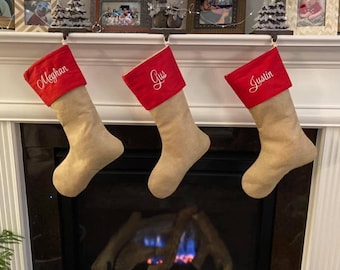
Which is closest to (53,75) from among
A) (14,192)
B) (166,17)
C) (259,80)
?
(166,17)

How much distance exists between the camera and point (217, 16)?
4.47 ft

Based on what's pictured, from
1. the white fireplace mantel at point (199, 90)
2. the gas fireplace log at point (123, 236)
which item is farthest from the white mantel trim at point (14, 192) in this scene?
the gas fireplace log at point (123, 236)

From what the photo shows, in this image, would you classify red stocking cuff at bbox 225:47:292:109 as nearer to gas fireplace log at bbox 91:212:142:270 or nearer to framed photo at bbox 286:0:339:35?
framed photo at bbox 286:0:339:35

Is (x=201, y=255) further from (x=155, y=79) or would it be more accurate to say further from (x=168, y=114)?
(x=155, y=79)

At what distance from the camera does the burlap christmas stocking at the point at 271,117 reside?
1235 mm

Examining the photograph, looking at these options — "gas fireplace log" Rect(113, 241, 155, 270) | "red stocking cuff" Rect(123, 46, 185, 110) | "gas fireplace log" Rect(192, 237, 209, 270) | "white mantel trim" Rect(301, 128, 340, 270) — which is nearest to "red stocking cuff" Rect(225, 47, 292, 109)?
"red stocking cuff" Rect(123, 46, 185, 110)

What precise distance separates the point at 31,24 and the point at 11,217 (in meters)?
0.68

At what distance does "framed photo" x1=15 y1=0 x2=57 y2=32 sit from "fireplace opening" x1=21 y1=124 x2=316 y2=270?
332 millimetres

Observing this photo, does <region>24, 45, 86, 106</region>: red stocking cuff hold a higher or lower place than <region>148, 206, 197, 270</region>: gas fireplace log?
higher

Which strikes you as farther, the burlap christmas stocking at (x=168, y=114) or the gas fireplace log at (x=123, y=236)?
the gas fireplace log at (x=123, y=236)

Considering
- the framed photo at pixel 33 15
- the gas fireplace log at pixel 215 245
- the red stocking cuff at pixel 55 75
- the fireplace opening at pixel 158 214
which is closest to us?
the red stocking cuff at pixel 55 75

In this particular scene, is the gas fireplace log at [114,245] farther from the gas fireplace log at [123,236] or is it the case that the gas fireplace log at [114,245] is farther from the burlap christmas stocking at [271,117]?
the burlap christmas stocking at [271,117]

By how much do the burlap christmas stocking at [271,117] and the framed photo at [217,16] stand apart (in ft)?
0.63

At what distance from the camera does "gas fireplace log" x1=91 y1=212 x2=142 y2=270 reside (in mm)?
1686
